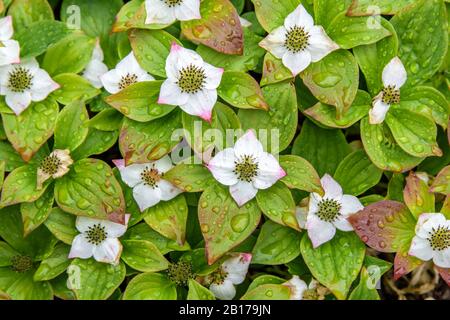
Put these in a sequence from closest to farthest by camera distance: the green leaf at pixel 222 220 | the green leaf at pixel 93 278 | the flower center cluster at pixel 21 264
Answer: the green leaf at pixel 222 220 → the green leaf at pixel 93 278 → the flower center cluster at pixel 21 264

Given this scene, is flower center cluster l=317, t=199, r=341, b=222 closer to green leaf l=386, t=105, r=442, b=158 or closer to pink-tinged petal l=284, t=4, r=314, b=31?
green leaf l=386, t=105, r=442, b=158

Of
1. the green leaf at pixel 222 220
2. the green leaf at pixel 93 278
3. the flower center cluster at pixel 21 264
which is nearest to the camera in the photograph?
the green leaf at pixel 222 220

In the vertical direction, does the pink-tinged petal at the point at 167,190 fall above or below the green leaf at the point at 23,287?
above

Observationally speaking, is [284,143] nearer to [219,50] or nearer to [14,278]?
[219,50]

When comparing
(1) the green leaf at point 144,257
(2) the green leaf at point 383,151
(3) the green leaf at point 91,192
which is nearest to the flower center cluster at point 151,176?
(3) the green leaf at point 91,192

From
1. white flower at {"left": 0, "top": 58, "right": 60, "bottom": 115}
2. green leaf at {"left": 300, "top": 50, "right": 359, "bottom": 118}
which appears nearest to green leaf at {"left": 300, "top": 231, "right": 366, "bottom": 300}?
green leaf at {"left": 300, "top": 50, "right": 359, "bottom": 118}

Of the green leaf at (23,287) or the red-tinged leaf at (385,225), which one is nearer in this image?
the red-tinged leaf at (385,225)

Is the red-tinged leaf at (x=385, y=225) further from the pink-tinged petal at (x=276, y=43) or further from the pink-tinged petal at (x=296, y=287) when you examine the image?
the pink-tinged petal at (x=276, y=43)
